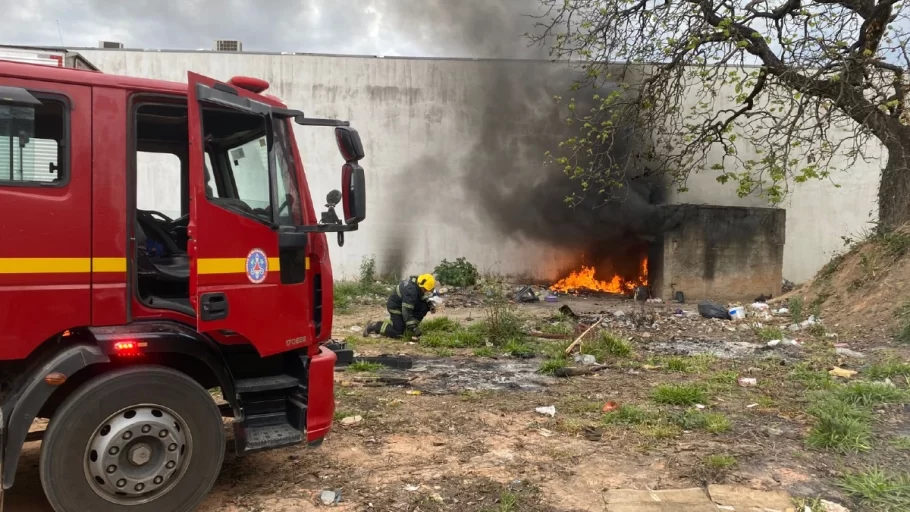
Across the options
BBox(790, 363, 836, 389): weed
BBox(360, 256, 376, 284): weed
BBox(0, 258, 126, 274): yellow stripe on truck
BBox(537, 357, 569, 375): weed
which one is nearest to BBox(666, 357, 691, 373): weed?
BBox(790, 363, 836, 389): weed

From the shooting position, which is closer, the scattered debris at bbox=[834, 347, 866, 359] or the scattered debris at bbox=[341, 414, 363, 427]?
the scattered debris at bbox=[341, 414, 363, 427]

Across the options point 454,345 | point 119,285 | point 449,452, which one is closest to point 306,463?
point 449,452

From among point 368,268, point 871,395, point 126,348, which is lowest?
point 871,395

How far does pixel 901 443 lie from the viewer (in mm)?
3828

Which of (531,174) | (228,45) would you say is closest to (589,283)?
(531,174)

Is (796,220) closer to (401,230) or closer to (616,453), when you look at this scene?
(401,230)

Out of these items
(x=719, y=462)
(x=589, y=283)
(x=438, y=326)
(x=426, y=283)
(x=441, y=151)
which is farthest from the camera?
(x=589, y=283)

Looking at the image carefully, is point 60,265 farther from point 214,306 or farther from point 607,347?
point 607,347

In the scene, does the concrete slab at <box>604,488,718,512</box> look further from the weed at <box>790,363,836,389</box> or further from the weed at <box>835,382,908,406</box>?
the weed at <box>790,363,836,389</box>

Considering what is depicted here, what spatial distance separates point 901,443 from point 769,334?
4.26 metres

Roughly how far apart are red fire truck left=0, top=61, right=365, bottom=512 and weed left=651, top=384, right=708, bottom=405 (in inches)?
123

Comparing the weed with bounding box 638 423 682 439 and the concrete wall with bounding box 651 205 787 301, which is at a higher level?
the concrete wall with bounding box 651 205 787 301

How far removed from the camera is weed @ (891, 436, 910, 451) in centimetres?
379

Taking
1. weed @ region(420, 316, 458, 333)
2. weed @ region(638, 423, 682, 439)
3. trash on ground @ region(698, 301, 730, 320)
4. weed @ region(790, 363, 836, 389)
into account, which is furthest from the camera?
trash on ground @ region(698, 301, 730, 320)
